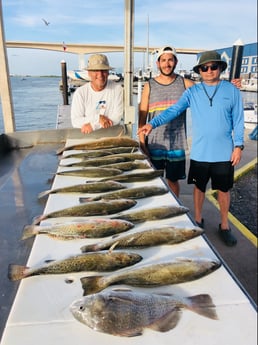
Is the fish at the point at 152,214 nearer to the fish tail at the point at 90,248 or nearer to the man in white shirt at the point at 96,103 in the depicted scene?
the fish tail at the point at 90,248

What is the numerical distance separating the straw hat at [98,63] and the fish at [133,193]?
74.4 inches

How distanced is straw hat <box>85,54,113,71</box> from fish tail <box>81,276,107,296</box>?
9.37 feet

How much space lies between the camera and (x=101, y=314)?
47.0 inches

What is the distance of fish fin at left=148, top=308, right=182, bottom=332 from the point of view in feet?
3.91

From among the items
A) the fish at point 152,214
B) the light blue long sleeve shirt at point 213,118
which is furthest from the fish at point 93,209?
the light blue long sleeve shirt at point 213,118

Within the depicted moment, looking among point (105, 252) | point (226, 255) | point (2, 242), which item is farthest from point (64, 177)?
point (226, 255)

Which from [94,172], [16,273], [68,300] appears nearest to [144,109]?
[94,172]

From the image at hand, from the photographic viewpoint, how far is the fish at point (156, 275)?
1.40 m

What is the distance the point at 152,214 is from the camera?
204 cm

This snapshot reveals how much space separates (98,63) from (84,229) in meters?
2.50

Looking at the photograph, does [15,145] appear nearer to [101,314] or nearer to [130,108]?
[130,108]

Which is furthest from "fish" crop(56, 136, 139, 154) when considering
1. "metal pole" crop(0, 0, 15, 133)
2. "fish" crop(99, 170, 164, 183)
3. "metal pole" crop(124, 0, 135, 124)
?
"metal pole" crop(0, 0, 15, 133)

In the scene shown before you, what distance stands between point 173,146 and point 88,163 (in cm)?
122

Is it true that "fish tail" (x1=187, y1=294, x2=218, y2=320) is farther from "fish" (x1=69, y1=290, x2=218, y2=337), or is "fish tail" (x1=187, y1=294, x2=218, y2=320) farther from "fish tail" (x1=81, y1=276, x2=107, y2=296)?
"fish tail" (x1=81, y1=276, x2=107, y2=296)
